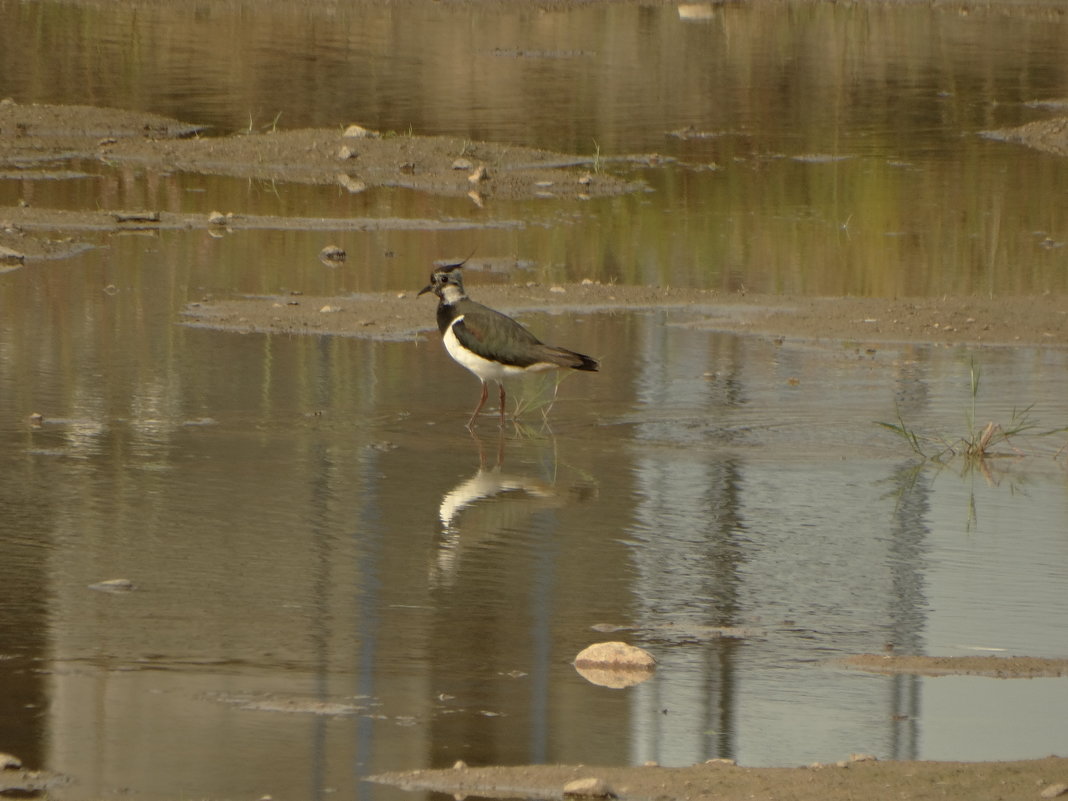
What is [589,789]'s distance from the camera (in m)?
5.14

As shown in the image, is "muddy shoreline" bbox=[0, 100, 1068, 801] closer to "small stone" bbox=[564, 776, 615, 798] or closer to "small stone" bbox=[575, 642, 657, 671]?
"small stone" bbox=[564, 776, 615, 798]

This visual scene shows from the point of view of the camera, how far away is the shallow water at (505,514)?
231 inches

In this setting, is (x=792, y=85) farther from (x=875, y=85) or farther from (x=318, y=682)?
(x=318, y=682)

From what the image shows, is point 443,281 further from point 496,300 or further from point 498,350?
point 496,300

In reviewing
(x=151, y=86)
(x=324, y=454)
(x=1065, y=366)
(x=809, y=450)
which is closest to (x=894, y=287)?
(x=1065, y=366)

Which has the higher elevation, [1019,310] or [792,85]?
[792,85]

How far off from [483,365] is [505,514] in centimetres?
188

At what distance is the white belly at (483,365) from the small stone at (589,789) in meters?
5.14

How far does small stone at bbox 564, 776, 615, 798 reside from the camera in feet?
16.8

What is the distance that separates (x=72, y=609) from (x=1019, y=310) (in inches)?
322

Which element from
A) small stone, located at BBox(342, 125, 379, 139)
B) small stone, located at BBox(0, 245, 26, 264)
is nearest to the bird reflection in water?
small stone, located at BBox(0, 245, 26, 264)

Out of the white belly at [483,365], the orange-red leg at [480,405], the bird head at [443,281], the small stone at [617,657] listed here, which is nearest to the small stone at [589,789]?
the small stone at [617,657]

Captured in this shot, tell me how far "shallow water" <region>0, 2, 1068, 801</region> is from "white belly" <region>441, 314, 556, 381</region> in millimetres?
289

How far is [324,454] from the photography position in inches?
368
